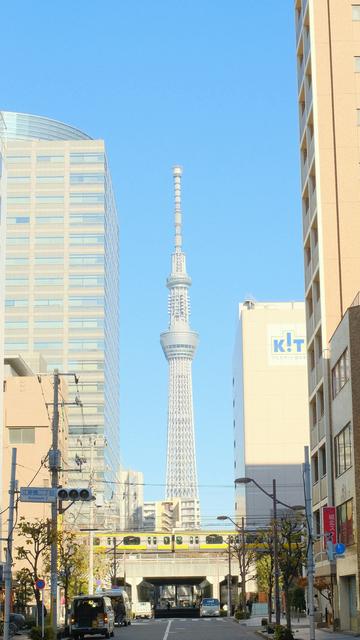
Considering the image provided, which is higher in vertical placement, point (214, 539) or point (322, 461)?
point (322, 461)

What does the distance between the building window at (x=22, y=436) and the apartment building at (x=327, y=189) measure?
41.2 metres

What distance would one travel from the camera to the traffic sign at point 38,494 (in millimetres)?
42844

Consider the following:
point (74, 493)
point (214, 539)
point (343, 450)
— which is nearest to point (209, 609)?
point (214, 539)

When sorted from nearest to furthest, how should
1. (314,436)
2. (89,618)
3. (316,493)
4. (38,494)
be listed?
1. (38,494)
2. (89,618)
3. (316,493)
4. (314,436)

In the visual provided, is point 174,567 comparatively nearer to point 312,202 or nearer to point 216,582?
point 216,582

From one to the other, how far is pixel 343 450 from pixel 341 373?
428 centimetres

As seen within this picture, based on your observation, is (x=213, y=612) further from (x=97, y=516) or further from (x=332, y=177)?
(x=97, y=516)

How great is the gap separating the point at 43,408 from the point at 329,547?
190ft

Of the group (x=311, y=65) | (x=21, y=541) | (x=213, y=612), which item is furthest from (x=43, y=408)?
(x=311, y=65)

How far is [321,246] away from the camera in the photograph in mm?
71375

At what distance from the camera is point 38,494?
1700 inches

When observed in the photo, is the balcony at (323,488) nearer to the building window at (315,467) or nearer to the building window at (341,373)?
the building window at (315,467)

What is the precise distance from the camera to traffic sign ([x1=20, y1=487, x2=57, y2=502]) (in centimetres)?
4284

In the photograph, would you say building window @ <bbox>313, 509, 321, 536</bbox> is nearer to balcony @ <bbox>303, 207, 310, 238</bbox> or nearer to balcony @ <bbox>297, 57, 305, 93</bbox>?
balcony @ <bbox>303, 207, 310, 238</bbox>
